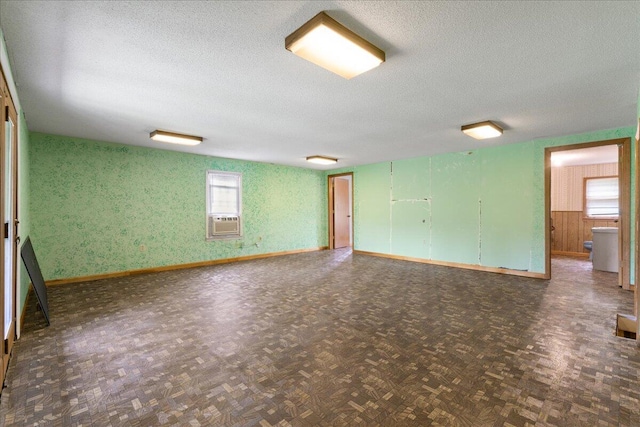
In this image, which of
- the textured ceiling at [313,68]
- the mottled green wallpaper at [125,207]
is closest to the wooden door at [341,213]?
the mottled green wallpaper at [125,207]

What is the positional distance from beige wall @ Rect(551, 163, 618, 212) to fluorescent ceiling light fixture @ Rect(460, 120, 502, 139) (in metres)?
5.38

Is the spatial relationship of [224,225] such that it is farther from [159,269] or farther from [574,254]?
[574,254]

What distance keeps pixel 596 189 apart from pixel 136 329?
10.3m

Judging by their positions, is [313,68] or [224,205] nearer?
[313,68]

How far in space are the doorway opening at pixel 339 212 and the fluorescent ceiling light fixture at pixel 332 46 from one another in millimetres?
6450

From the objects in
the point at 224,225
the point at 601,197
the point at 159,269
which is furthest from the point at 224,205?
the point at 601,197

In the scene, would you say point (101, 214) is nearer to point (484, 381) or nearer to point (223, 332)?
point (223, 332)

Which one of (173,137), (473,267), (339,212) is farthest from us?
(339,212)

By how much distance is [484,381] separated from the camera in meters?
2.00

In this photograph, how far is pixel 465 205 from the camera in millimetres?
6027

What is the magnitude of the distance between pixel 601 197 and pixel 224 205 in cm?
948

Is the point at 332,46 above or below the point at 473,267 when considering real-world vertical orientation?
above

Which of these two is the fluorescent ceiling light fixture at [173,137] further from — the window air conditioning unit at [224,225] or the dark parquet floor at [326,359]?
the dark parquet floor at [326,359]

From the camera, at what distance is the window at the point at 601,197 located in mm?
7305
